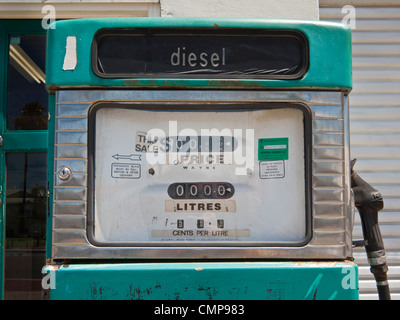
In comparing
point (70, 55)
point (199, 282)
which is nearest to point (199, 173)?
point (199, 282)

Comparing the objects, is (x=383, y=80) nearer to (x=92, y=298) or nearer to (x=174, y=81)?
(x=174, y=81)

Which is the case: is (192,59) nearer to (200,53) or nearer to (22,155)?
(200,53)

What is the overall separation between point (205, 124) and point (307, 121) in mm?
428

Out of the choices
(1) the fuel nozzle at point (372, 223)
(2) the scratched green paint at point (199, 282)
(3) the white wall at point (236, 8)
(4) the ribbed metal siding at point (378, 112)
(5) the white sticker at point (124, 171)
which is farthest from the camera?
(4) the ribbed metal siding at point (378, 112)

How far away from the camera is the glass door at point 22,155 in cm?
366

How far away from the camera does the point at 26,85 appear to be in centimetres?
382

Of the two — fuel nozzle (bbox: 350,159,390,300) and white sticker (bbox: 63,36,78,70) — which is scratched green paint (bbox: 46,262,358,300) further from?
white sticker (bbox: 63,36,78,70)

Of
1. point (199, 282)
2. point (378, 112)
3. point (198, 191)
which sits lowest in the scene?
point (199, 282)

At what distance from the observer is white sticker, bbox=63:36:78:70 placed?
5.87 feet

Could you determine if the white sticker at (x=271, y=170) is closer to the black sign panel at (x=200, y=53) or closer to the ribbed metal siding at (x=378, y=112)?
the black sign panel at (x=200, y=53)

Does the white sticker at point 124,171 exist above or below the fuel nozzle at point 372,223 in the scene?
above

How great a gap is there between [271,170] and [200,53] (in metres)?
0.58

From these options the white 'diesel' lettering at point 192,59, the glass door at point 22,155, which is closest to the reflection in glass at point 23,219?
the glass door at point 22,155

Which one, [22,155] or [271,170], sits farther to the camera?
[22,155]
